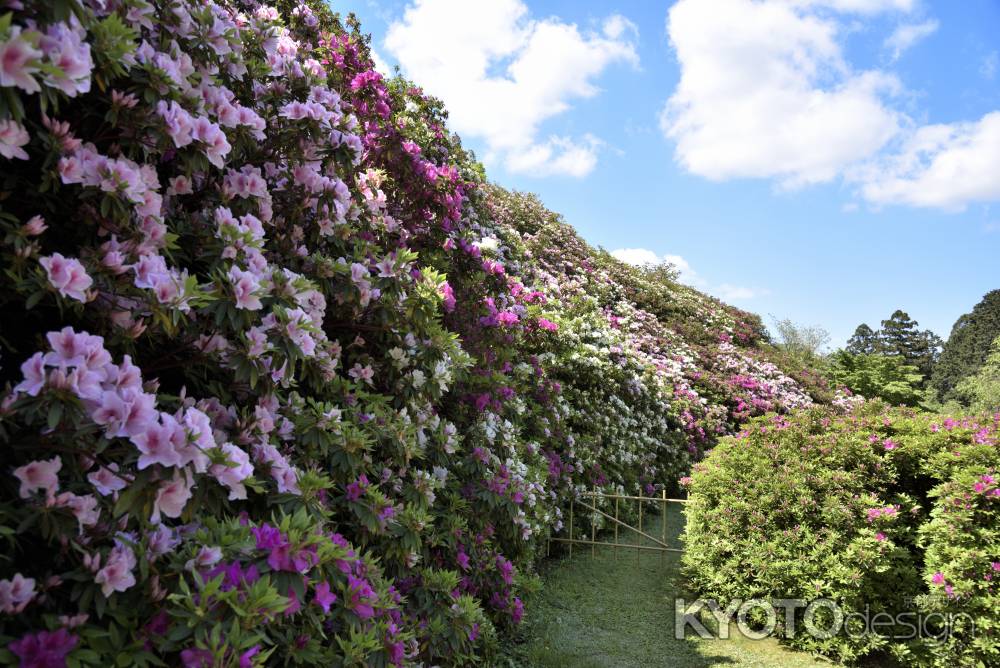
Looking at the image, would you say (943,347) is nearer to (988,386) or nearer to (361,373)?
(988,386)

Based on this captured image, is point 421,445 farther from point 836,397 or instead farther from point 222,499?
point 836,397

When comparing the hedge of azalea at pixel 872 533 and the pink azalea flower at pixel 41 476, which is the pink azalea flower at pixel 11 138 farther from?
the hedge of azalea at pixel 872 533

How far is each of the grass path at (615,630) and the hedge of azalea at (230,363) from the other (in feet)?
1.49

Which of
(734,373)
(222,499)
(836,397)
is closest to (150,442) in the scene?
(222,499)

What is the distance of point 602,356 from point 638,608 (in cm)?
365

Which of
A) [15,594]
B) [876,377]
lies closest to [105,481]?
[15,594]

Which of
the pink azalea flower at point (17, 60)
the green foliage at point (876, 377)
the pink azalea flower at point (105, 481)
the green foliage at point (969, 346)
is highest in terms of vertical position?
the green foliage at point (969, 346)

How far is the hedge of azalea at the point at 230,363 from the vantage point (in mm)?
1456

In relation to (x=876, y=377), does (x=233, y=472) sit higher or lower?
lower

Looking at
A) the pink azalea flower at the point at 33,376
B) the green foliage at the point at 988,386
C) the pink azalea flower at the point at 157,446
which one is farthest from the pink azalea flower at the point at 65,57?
the green foliage at the point at 988,386

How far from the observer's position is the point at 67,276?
5.26ft

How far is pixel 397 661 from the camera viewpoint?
2213 millimetres

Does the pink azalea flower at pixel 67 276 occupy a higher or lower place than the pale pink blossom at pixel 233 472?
higher

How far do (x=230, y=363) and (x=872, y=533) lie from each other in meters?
4.40
